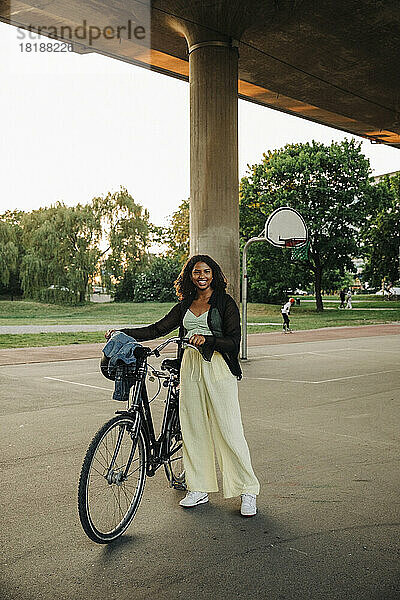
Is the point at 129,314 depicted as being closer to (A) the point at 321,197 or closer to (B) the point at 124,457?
(A) the point at 321,197

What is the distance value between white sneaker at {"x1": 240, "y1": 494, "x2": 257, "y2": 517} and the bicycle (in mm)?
642

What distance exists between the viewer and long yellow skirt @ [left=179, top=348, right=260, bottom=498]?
16.6ft

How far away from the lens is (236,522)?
16.5ft

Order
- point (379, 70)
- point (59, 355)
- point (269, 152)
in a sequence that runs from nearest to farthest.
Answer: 1. point (59, 355)
2. point (379, 70)
3. point (269, 152)

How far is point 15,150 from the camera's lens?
48250 mm

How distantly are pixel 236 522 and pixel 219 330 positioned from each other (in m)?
1.36

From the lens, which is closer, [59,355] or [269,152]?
[59,355]

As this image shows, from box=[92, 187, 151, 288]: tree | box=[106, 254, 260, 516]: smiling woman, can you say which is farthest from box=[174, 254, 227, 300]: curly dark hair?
box=[92, 187, 151, 288]: tree

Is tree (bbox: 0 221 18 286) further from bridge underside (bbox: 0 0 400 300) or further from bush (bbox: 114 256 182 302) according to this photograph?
bridge underside (bbox: 0 0 400 300)

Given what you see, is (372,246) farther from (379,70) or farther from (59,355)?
(59,355)

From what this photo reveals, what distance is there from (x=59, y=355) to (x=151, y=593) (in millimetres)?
15468

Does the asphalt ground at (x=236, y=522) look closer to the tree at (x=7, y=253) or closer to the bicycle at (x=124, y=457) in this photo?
the bicycle at (x=124, y=457)

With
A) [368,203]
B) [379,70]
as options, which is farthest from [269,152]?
[379,70]

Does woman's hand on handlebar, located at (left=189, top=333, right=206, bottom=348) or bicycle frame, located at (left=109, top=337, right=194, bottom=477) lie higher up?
woman's hand on handlebar, located at (left=189, top=333, right=206, bottom=348)
